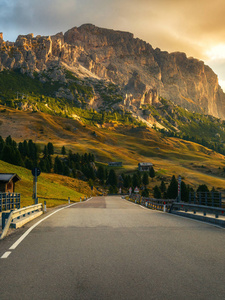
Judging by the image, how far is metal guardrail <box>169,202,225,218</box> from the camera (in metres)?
17.0

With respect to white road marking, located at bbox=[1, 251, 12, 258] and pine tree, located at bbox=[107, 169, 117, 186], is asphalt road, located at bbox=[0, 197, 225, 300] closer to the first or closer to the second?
white road marking, located at bbox=[1, 251, 12, 258]

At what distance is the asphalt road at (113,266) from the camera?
17.1 ft

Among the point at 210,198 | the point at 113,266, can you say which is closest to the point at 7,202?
the point at 210,198

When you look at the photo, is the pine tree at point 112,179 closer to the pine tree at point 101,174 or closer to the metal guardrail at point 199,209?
the pine tree at point 101,174

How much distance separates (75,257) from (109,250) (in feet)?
4.05

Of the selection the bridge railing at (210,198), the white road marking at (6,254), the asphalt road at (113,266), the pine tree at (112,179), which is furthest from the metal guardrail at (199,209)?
the pine tree at (112,179)

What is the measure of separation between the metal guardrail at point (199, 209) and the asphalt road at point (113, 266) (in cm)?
563

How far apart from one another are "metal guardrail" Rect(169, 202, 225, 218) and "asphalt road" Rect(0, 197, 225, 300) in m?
5.63

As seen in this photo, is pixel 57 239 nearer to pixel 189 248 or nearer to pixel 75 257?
pixel 75 257

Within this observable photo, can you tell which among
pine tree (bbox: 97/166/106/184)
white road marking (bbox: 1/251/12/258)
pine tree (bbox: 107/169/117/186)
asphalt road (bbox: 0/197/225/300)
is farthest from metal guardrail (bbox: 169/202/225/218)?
pine tree (bbox: 97/166/106/184)

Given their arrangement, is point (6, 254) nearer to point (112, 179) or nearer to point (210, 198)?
point (210, 198)

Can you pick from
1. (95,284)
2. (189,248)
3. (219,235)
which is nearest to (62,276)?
(95,284)

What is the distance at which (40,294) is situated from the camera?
16.7 ft

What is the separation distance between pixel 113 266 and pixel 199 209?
14032mm
